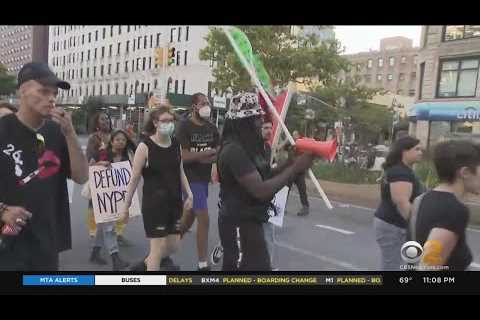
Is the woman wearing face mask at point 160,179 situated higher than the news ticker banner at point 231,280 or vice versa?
the woman wearing face mask at point 160,179

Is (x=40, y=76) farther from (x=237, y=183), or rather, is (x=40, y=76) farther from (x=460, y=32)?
(x=460, y=32)

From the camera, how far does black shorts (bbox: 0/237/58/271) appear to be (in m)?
2.30

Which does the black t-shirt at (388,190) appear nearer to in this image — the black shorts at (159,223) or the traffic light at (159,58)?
the black shorts at (159,223)

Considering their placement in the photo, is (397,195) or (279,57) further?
(279,57)

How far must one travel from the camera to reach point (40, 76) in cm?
228

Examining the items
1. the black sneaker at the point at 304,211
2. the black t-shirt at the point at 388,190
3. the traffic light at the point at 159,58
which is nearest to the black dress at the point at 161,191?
the traffic light at the point at 159,58

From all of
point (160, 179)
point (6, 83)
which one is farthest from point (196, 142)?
point (6, 83)

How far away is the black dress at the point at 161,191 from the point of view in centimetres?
279

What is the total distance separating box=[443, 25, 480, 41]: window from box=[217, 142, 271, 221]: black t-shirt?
115 centimetres

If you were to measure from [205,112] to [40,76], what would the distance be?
0.95 metres

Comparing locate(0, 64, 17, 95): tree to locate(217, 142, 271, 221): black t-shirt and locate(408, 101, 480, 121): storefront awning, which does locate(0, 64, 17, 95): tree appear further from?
locate(408, 101, 480, 121): storefront awning

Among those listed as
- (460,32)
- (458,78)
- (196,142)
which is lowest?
(196,142)

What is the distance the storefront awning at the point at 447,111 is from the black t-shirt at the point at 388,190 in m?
0.30
